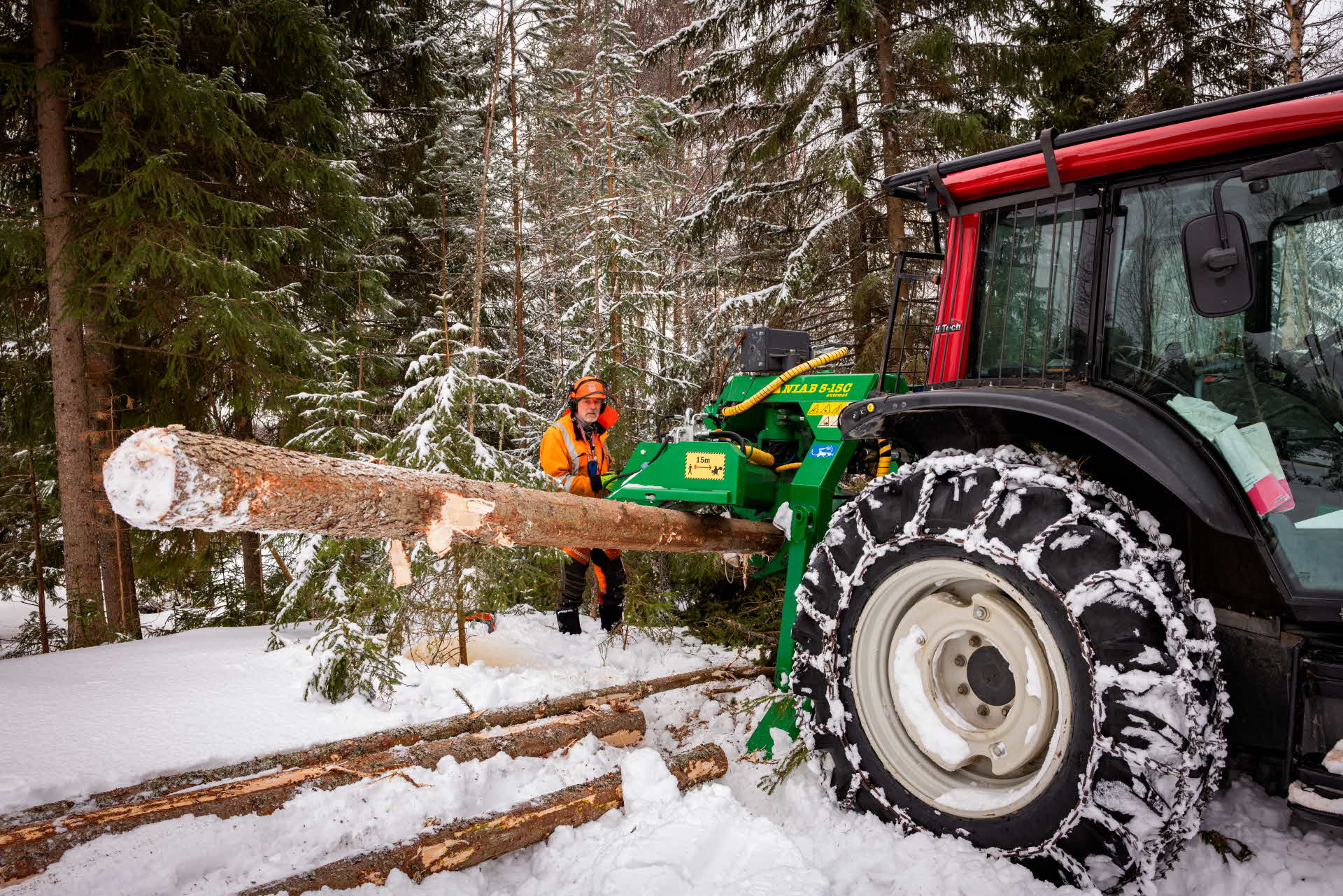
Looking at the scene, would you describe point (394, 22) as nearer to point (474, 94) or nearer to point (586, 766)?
point (474, 94)

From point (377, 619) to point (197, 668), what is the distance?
1317 millimetres

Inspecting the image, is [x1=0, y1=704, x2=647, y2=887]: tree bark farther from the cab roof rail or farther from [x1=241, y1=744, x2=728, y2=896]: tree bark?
the cab roof rail

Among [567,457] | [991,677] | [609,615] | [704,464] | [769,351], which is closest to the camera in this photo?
[991,677]

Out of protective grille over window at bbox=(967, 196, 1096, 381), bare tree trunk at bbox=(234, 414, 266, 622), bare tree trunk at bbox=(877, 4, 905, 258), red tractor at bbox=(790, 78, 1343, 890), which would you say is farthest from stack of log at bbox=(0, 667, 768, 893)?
bare tree trunk at bbox=(877, 4, 905, 258)

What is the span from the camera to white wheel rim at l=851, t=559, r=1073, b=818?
2.61 metres

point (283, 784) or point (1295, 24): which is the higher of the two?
point (1295, 24)

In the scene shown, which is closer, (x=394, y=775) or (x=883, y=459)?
(x=394, y=775)

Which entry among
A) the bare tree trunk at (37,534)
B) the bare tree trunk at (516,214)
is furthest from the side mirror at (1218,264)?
the bare tree trunk at (37,534)

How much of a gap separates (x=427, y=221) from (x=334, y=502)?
12062mm

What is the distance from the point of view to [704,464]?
A: 4.50 m

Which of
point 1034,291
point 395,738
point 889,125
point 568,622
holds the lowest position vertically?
point 568,622

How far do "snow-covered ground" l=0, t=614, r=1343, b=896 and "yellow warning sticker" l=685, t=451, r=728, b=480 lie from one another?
1392 mm

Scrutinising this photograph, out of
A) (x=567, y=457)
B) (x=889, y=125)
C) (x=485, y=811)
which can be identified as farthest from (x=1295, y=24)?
(x=485, y=811)

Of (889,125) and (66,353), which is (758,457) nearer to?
(889,125)
